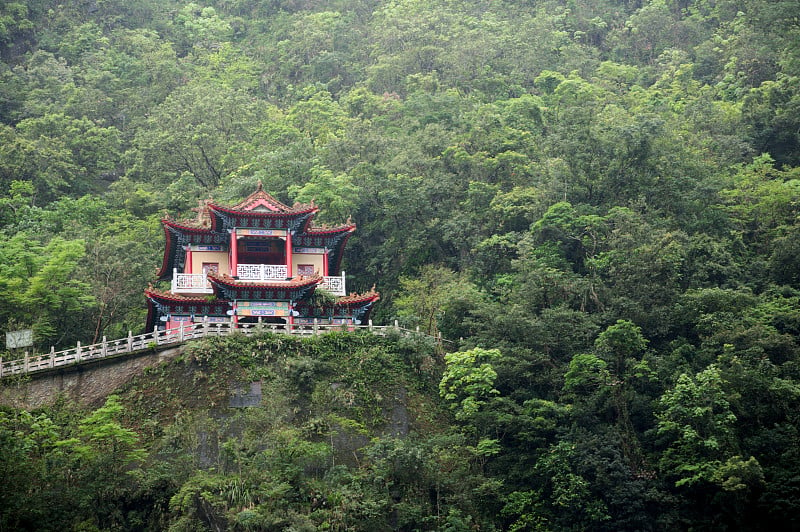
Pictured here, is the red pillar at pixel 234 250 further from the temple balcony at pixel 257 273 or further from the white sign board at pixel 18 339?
the white sign board at pixel 18 339

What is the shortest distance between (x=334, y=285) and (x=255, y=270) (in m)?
3.14

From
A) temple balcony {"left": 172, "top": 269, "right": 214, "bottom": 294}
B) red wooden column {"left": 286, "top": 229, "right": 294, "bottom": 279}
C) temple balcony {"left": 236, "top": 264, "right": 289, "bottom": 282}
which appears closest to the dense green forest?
temple balcony {"left": 172, "top": 269, "right": 214, "bottom": 294}

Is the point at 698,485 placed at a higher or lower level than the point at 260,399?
lower

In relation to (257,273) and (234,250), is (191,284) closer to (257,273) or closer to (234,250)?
(234,250)

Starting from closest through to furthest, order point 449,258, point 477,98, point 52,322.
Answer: point 52,322, point 449,258, point 477,98

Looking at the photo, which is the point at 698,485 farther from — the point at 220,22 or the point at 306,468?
the point at 220,22

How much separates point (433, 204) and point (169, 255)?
1182cm

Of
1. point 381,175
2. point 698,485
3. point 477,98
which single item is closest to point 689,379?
point 698,485

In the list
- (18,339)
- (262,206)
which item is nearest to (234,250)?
(262,206)

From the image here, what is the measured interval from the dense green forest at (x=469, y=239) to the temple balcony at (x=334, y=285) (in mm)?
3187

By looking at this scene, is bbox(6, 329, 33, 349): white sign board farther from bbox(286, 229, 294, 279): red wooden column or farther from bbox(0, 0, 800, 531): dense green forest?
bbox(286, 229, 294, 279): red wooden column

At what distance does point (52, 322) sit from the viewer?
38969mm

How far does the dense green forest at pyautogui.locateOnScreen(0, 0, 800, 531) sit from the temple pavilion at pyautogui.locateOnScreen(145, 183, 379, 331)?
2.91 metres

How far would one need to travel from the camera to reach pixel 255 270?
36.9 meters
